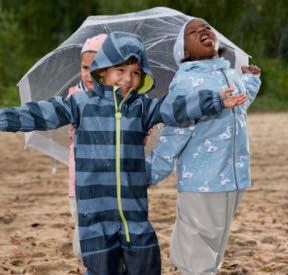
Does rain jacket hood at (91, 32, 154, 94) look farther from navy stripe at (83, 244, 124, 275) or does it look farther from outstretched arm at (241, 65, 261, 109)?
navy stripe at (83, 244, 124, 275)

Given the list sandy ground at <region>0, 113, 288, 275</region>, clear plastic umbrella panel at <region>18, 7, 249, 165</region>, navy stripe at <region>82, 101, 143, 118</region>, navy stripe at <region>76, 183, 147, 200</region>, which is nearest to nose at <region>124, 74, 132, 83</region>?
navy stripe at <region>82, 101, 143, 118</region>

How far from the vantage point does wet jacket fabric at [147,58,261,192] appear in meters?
3.42

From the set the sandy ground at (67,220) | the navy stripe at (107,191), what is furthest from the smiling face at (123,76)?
the sandy ground at (67,220)

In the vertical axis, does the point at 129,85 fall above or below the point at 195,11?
above

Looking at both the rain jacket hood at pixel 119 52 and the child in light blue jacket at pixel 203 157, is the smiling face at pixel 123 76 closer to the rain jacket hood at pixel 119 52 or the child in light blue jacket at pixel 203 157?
the rain jacket hood at pixel 119 52

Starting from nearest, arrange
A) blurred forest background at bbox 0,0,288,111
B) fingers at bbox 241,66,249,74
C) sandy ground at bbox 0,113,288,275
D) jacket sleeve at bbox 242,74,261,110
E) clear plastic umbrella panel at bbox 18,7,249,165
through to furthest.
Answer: jacket sleeve at bbox 242,74,261,110
fingers at bbox 241,66,249,74
clear plastic umbrella panel at bbox 18,7,249,165
sandy ground at bbox 0,113,288,275
blurred forest background at bbox 0,0,288,111

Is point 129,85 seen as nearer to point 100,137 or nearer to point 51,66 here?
point 100,137

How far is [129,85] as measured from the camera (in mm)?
3441

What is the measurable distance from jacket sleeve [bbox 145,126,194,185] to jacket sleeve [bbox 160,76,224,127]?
0.16ft

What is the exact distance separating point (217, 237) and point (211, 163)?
0.34m

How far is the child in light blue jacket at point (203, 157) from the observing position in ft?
11.2

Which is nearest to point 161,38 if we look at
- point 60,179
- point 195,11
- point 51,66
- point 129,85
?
point 51,66

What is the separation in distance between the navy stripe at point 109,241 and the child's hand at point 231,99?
65cm

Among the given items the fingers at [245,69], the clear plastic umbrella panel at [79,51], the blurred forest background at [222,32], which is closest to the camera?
the fingers at [245,69]
